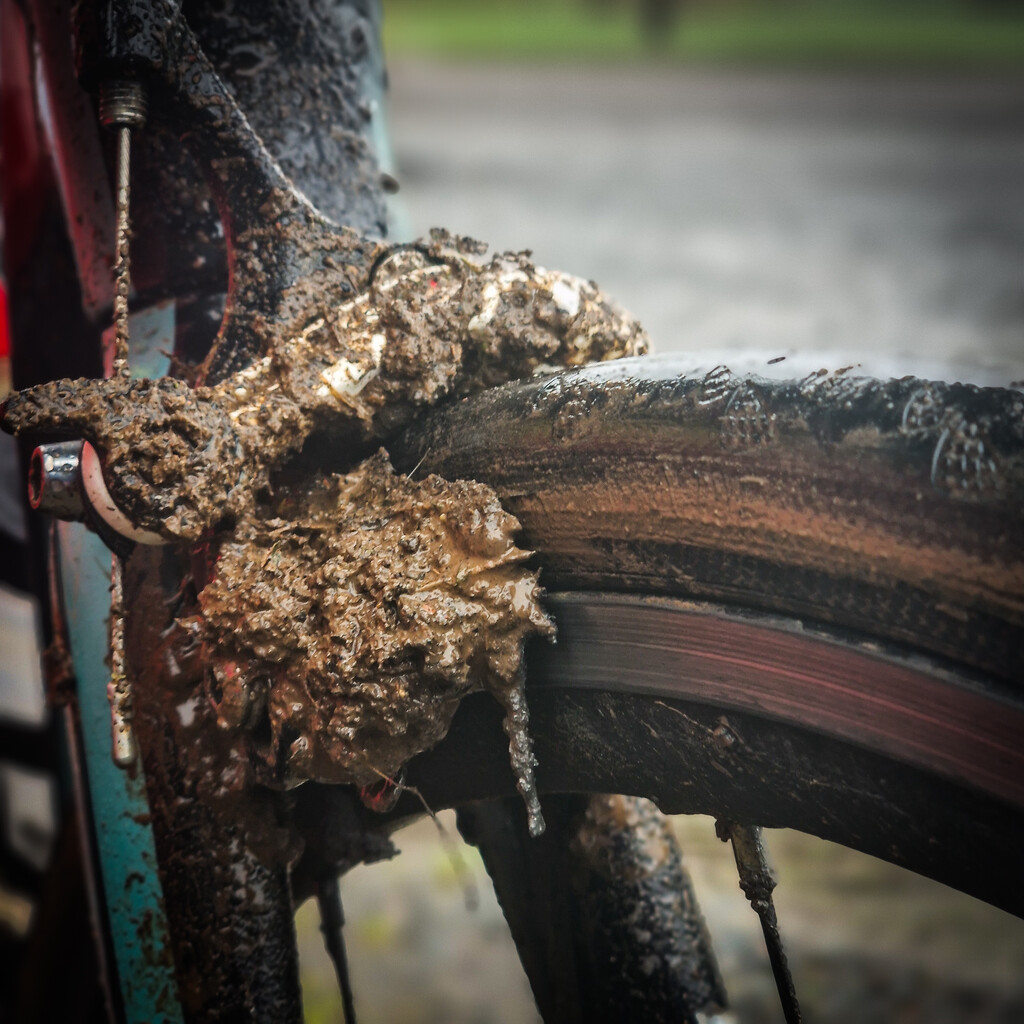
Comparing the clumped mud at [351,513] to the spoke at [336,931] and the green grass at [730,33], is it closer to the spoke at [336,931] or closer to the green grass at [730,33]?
Result: the spoke at [336,931]

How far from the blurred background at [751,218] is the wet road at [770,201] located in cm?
1

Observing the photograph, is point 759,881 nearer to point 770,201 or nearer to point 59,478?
point 59,478

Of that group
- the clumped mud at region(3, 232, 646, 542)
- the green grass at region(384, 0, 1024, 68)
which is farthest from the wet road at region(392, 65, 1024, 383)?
the clumped mud at region(3, 232, 646, 542)

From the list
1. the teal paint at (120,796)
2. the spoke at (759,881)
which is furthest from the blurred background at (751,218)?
the teal paint at (120,796)

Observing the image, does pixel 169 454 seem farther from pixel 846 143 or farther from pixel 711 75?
pixel 711 75

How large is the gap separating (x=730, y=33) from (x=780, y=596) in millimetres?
6713

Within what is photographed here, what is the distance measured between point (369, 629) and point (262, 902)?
8.8 inches

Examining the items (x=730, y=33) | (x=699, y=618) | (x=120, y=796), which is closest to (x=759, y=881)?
(x=699, y=618)

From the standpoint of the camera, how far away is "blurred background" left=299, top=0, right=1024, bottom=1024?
1.39 metres

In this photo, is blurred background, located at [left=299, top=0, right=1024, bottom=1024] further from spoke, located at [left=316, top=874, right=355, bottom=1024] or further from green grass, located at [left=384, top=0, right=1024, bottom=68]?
spoke, located at [left=316, top=874, right=355, bottom=1024]

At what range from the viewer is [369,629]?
0.48 m

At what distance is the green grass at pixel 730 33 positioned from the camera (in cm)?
453

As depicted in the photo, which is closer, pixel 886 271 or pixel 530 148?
pixel 886 271

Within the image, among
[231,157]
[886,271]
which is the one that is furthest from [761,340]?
[231,157]
